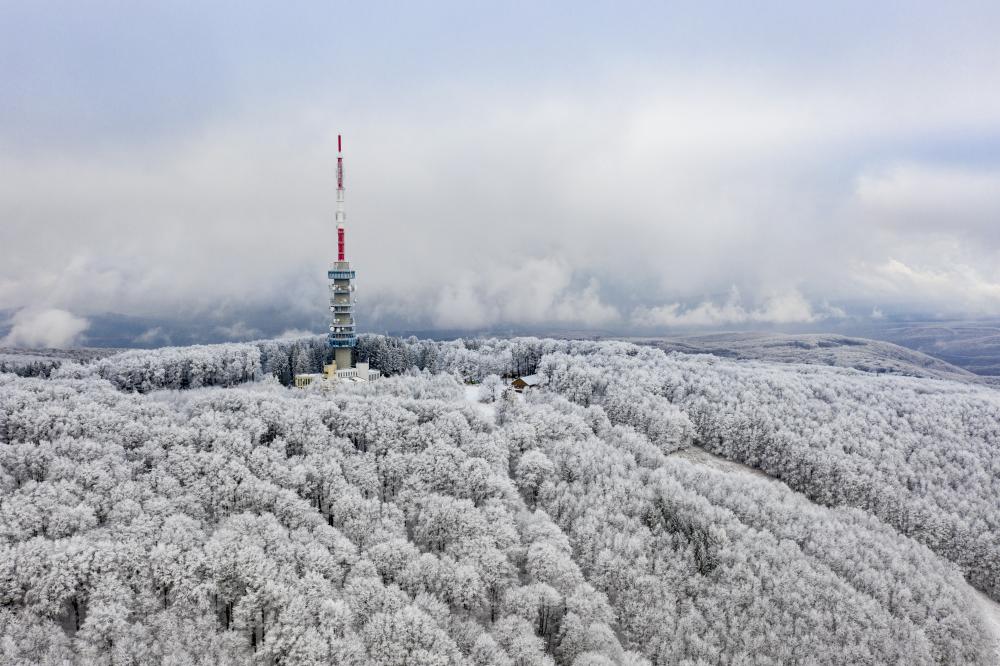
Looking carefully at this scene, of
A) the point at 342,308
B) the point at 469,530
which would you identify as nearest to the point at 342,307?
the point at 342,308

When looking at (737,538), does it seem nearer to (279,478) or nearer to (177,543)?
(279,478)

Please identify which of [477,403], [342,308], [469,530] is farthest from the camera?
[342,308]

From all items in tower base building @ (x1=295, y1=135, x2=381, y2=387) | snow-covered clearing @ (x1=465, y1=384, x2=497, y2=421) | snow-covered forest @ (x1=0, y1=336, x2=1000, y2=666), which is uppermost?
tower base building @ (x1=295, y1=135, x2=381, y2=387)

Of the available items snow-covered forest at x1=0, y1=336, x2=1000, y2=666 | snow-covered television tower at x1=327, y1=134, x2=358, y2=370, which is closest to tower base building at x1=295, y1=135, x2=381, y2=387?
snow-covered television tower at x1=327, y1=134, x2=358, y2=370

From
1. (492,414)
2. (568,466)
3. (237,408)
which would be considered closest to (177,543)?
(237,408)

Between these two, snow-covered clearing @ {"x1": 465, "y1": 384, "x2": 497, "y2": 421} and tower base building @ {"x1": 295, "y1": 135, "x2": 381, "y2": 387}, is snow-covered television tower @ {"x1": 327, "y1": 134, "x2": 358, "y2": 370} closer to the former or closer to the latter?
tower base building @ {"x1": 295, "y1": 135, "x2": 381, "y2": 387}

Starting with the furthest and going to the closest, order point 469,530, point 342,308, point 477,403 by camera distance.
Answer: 1. point 342,308
2. point 477,403
3. point 469,530

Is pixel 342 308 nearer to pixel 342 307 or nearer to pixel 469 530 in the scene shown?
pixel 342 307

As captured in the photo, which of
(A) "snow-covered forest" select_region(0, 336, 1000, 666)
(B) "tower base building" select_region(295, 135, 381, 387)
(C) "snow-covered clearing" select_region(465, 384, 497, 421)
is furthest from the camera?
(B) "tower base building" select_region(295, 135, 381, 387)

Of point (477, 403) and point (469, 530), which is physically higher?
point (477, 403)
